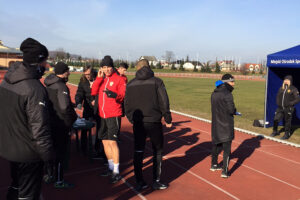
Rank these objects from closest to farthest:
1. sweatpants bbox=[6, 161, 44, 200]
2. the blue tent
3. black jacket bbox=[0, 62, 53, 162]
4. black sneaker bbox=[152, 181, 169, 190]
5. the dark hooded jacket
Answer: black jacket bbox=[0, 62, 53, 162]
sweatpants bbox=[6, 161, 44, 200]
black sneaker bbox=[152, 181, 169, 190]
the dark hooded jacket
the blue tent

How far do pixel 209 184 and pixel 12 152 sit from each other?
3.32m

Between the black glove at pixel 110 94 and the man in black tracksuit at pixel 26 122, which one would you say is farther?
the black glove at pixel 110 94

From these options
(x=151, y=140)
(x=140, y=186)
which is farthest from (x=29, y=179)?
(x=140, y=186)

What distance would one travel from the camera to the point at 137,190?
4.23 meters

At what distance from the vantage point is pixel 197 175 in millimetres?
5027

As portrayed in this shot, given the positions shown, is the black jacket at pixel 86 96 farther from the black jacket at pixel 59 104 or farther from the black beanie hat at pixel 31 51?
the black beanie hat at pixel 31 51

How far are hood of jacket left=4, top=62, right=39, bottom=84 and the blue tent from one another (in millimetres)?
7872

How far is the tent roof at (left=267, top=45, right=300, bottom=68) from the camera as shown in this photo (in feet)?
26.5

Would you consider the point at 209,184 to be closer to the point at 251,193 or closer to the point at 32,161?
the point at 251,193

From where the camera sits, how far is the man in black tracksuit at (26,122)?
2.31 metres

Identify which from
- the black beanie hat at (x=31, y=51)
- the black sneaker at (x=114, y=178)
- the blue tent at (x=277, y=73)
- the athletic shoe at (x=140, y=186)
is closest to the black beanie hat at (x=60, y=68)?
the black beanie hat at (x=31, y=51)

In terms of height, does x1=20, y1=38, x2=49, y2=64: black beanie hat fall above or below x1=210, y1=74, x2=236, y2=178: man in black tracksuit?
above

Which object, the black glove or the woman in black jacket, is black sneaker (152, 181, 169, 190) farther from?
the woman in black jacket

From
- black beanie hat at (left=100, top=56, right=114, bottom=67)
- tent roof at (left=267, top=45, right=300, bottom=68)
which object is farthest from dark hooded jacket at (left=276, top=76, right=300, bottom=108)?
black beanie hat at (left=100, top=56, right=114, bottom=67)
